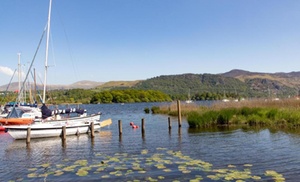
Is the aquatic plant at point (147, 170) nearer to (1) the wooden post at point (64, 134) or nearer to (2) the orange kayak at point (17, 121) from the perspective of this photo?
(1) the wooden post at point (64, 134)

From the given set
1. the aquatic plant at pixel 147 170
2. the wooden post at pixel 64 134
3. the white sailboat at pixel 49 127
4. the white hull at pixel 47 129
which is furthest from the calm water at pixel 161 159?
the white sailboat at pixel 49 127

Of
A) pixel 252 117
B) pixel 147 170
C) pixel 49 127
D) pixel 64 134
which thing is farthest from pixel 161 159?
pixel 252 117

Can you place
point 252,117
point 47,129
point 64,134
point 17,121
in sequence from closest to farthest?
point 64,134, point 47,129, point 252,117, point 17,121

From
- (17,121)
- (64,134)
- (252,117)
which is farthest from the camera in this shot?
(17,121)

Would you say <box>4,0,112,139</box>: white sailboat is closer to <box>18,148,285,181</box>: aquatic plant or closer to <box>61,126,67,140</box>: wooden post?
<box>61,126,67,140</box>: wooden post

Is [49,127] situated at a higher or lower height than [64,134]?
higher

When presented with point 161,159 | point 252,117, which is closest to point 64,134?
point 161,159

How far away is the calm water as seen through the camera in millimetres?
13906

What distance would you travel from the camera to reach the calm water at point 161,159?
Result: 547 inches

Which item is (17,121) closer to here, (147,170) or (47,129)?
(47,129)

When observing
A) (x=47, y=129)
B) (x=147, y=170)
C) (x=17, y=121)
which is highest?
(x=17, y=121)

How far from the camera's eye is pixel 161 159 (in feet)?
56.5

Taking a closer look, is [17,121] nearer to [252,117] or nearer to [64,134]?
[64,134]

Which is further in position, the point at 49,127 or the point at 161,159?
the point at 49,127
